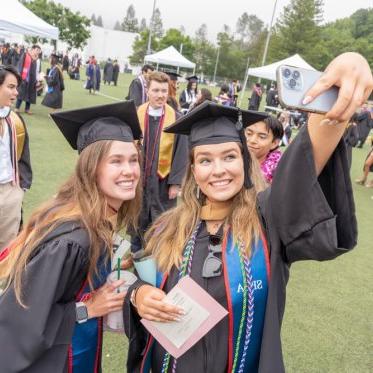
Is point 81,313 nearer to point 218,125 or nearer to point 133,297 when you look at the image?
point 133,297

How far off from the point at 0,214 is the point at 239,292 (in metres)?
2.79

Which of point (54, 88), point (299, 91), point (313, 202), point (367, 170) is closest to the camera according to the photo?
point (299, 91)

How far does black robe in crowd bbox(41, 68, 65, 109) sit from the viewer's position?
1142 centimetres

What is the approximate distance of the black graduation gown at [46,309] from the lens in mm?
1478

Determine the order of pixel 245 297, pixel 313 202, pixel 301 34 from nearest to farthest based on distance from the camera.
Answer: pixel 313 202
pixel 245 297
pixel 301 34

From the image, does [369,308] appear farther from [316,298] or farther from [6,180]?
[6,180]

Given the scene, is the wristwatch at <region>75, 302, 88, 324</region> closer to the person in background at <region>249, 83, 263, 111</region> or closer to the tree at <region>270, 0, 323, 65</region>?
the person in background at <region>249, 83, 263, 111</region>

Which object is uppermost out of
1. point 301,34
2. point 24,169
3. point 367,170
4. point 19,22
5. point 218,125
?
point 301,34

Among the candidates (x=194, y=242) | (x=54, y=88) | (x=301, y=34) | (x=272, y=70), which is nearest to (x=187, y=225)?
(x=194, y=242)

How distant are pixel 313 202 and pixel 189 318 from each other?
0.64m

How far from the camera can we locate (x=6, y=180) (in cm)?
357

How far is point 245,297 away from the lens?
147cm

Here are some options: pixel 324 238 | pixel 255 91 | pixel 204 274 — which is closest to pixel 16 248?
pixel 204 274

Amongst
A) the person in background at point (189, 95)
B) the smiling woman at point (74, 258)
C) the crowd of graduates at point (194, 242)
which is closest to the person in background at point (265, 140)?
the crowd of graduates at point (194, 242)
